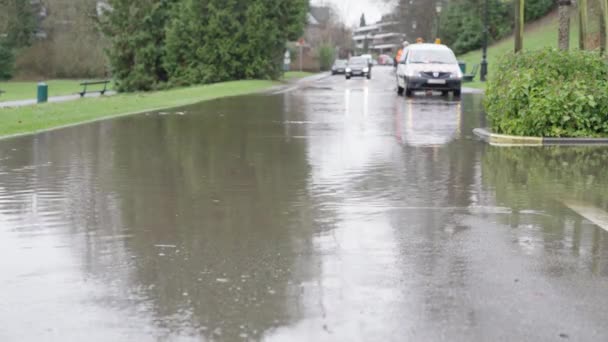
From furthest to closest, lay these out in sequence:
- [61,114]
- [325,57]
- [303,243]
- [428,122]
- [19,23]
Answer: [325,57]
[19,23]
[61,114]
[428,122]
[303,243]

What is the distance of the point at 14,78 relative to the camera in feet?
251

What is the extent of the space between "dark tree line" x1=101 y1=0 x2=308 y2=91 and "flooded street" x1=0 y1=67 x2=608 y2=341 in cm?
3466

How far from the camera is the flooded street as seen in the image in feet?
17.0

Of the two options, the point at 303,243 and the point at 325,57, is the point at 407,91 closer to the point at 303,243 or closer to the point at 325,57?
the point at 303,243

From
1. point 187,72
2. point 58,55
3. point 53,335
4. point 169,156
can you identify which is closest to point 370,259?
point 53,335

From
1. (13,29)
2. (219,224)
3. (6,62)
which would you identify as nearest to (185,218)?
(219,224)

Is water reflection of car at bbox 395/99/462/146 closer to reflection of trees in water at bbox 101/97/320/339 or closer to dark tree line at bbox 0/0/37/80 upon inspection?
reflection of trees in water at bbox 101/97/320/339

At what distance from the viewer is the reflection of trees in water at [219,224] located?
5.51 m

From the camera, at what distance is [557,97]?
48.6ft

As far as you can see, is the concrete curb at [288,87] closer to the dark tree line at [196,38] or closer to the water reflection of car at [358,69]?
the dark tree line at [196,38]

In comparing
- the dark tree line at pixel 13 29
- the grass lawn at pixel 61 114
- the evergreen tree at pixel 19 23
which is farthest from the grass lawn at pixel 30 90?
the grass lawn at pixel 61 114

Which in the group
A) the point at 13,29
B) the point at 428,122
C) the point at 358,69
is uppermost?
the point at 13,29

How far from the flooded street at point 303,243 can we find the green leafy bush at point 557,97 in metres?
0.96

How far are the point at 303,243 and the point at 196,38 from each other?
42889 millimetres
